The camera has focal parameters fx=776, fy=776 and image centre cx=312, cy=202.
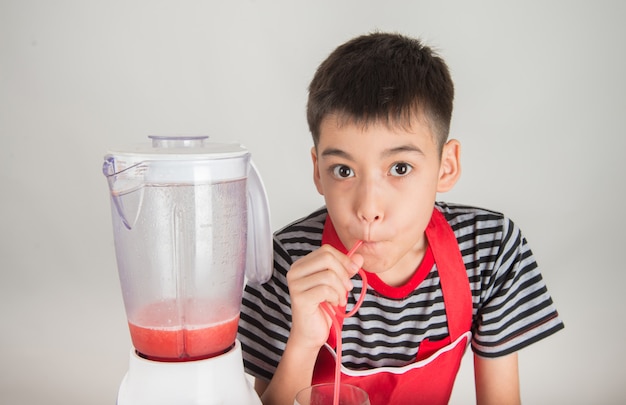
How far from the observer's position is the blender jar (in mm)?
935

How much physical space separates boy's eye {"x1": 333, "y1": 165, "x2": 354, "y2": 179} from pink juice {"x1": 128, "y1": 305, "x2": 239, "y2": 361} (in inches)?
11.1

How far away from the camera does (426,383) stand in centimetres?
128

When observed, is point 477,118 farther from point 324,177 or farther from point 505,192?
point 324,177

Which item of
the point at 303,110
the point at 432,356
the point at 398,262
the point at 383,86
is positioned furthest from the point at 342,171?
the point at 303,110

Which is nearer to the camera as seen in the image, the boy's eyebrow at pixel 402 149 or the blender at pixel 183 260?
the blender at pixel 183 260

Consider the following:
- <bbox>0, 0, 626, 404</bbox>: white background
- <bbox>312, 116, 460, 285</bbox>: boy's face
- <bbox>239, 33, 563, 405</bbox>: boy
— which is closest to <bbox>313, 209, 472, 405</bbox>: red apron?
<bbox>239, 33, 563, 405</bbox>: boy

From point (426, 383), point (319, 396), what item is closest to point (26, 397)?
point (426, 383)

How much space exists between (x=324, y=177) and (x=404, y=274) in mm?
265

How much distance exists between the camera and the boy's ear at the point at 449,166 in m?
1.22

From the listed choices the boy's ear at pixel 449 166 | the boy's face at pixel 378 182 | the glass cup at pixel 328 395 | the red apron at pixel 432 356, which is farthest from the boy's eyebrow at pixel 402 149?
the glass cup at pixel 328 395

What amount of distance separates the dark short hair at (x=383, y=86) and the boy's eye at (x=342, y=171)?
7cm

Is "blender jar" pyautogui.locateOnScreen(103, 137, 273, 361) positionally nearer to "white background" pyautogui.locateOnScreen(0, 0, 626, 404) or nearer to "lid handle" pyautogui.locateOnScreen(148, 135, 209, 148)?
"lid handle" pyautogui.locateOnScreen(148, 135, 209, 148)

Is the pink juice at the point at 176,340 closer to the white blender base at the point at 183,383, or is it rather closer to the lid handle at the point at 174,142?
the white blender base at the point at 183,383

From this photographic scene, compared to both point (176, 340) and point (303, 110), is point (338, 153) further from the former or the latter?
point (303, 110)
